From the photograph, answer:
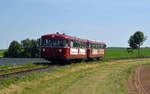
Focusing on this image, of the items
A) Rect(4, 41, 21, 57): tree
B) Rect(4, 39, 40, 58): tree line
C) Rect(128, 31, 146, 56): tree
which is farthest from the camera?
Rect(128, 31, 146, 56): tree

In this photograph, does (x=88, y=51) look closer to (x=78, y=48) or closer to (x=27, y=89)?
(x=78, y=48)

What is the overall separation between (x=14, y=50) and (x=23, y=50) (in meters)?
3.57

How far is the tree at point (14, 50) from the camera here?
64.7 metres

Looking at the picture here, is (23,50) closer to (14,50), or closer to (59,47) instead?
(14,50)

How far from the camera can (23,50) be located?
6384 cm

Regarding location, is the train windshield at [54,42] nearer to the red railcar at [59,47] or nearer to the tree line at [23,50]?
the red railcar at [59,47]

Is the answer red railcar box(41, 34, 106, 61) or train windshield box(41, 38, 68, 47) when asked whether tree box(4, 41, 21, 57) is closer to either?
red railcar box(41, 34, 106, 61)

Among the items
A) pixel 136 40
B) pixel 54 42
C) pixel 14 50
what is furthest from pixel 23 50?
pixel 136 40

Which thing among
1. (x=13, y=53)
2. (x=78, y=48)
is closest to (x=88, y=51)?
(x=78, y=48)

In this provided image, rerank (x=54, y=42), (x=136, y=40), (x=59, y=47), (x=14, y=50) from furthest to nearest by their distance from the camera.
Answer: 1. (x=136, y=40)
2. (x=14, y=50)
3. (x=54, y=42)
4. (x=59, y=47)

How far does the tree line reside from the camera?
6116 centimetres

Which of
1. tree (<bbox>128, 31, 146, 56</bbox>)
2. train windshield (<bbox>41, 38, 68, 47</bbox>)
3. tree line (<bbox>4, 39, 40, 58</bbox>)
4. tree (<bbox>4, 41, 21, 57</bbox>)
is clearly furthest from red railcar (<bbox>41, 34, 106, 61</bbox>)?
tree (<bbox>128, 31, 146, 56</bbox>)

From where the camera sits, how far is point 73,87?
45.4 ft

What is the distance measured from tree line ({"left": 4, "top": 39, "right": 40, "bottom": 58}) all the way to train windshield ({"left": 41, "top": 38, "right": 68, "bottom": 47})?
1224 inches
